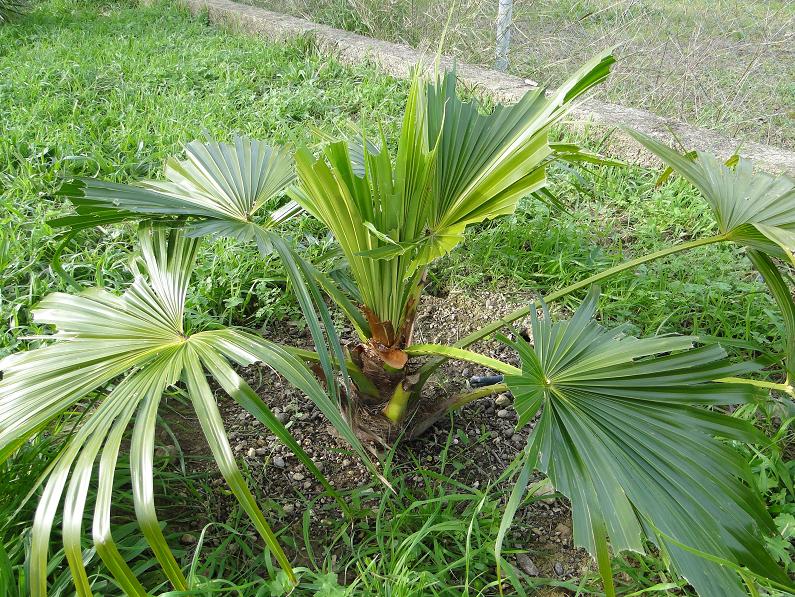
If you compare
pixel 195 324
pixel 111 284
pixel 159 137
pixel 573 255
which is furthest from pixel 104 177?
pixel 573 255

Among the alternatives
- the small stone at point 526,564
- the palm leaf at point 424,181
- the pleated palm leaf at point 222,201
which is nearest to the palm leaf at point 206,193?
the pleated palm leaf at point 222,201

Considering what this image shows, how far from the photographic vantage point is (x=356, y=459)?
1.51 m

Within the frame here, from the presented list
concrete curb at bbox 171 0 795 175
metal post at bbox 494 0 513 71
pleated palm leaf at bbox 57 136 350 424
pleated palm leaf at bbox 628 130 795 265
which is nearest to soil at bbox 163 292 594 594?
Answer: pleated palm leaf at bbox 57 136 350 424

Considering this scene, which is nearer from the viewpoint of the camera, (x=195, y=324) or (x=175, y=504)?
(x=175, y=504)

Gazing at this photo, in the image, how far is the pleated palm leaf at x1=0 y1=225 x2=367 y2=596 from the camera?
0.83 metres

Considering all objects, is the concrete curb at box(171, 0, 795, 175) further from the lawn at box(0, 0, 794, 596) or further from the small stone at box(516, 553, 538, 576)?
the small stone at box(516, 553, 538, 576)

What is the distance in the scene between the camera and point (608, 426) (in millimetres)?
987

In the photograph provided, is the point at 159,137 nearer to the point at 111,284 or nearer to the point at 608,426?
the point at 111,284

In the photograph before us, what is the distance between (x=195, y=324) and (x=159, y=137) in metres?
1.45

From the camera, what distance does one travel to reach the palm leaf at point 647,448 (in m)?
0.85

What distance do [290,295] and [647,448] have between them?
1.32 meters

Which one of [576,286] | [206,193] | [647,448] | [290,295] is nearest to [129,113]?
[290,295]

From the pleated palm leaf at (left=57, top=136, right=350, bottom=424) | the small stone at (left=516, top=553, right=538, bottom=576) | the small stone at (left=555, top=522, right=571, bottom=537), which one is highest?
the pleated palm leaf at (left=57, top=136, right=350, bottom=424)

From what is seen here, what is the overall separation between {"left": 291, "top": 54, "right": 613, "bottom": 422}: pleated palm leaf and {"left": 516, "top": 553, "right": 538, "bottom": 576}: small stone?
1.35ft
